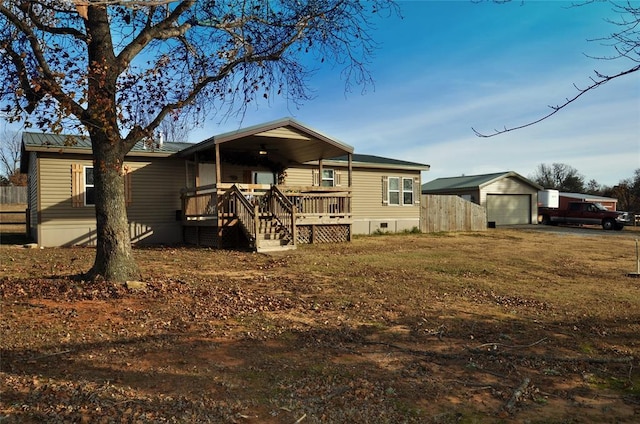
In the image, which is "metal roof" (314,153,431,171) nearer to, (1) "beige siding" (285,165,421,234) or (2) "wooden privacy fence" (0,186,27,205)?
(1) "beige siding" (285,165,421,234)

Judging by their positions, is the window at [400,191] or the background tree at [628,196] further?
the background tree at [628,196]

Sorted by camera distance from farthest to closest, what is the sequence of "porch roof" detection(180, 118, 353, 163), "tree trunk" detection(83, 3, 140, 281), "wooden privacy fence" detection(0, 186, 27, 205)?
"wooden privacy fence" detection(0, 186, 27, 205) < "porch roof" detection(180, 118, 353, 163) < "tree trunk" detection(83, 3, 140, 281)

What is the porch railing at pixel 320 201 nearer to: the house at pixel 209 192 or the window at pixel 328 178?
the house at pixel 209 192

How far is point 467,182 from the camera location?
3200 centimetres

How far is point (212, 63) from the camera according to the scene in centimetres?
871

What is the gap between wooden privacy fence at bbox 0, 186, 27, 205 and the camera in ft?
117

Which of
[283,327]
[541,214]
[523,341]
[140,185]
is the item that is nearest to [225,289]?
[283,327]

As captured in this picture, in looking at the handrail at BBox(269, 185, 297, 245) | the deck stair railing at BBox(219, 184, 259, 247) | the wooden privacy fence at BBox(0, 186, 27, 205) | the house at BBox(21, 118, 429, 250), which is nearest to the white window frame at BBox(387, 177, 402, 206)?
the house at BBox(21, 118, 429, 250)

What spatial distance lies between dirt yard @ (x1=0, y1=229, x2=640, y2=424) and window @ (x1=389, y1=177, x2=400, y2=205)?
39.7 ft

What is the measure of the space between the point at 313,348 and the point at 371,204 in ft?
53.0

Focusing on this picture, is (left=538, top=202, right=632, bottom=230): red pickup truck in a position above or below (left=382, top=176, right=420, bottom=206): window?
below

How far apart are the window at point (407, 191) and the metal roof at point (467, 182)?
894 centimetres

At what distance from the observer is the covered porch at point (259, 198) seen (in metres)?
13.8

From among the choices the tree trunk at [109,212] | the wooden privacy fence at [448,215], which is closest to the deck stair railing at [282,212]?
the tree trunk at [109,212]
